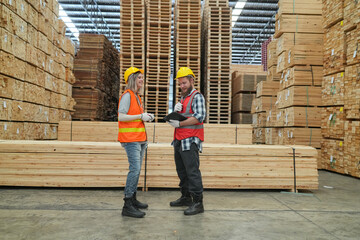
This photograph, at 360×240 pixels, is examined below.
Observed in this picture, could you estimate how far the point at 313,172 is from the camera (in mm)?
4777

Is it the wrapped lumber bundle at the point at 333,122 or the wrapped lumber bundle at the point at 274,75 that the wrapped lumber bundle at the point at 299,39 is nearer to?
the wrapped lumber bundle at the point at 274,75

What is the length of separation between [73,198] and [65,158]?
87 cm

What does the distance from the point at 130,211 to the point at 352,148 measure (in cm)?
536

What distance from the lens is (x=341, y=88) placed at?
6.56 meters

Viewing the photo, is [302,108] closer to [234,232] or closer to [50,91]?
[234,232]

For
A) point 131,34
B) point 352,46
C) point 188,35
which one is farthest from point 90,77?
point 352,46

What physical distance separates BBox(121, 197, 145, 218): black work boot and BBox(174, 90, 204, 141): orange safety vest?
996 mm

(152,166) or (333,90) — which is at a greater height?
(333,90)

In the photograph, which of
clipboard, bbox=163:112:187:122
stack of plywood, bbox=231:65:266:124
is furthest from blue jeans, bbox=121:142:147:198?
stack of plywood, bbox=231:65:266:124

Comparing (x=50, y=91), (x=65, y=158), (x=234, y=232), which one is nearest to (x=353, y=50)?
(x=234, y=232)

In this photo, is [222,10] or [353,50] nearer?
[353,50]

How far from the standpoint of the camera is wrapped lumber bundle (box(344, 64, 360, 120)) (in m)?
5.93

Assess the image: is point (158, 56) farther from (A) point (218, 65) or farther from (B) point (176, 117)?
(B) point (176, 117)

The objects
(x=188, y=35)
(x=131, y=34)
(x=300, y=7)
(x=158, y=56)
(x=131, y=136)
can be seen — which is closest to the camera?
(x=131, y=136)
